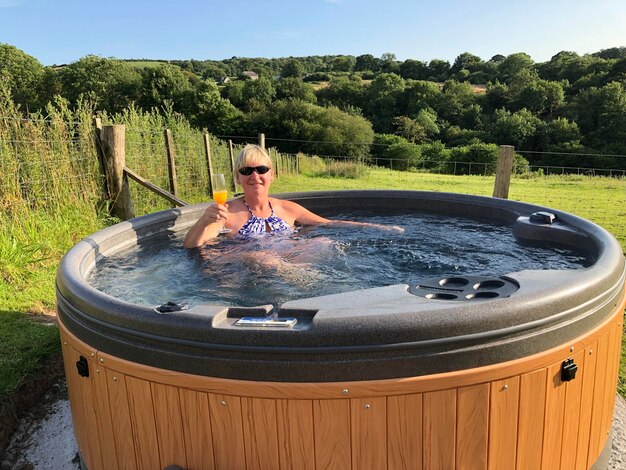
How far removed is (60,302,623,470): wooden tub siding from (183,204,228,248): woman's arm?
1.21 m

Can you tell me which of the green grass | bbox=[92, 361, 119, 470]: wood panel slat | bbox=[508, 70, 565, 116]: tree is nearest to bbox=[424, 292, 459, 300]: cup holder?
bbox=[92, 361, 119, 470]: wood panel slat

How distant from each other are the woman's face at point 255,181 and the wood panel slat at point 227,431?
6.34 feet

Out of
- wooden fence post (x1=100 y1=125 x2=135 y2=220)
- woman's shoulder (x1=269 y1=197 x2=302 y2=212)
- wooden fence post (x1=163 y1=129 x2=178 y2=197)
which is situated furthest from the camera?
wooden fence post (x1=163 y1=129 x2=178 y2=197)

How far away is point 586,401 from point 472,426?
1.70ft

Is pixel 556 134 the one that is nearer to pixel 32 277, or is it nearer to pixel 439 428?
pixel 32 277

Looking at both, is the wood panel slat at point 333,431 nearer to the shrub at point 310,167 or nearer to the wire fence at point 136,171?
the wire fence at point 136,171

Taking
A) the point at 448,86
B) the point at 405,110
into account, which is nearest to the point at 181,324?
the point at 405,110

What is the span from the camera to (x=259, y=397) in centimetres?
126

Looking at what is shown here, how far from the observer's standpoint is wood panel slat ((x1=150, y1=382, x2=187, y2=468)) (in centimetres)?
134

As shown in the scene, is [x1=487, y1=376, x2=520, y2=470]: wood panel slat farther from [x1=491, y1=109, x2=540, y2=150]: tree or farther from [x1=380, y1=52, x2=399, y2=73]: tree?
[x1=380, y1=52, x2=399, y2=73]: tree

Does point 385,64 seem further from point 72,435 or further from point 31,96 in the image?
point 72,435

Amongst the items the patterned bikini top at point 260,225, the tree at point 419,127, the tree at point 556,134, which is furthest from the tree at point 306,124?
the patterned bikini top at point 260,225

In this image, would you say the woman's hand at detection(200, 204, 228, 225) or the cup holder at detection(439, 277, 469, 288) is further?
the woman's hand at detection(200, 204, 228, 225)

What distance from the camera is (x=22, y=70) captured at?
32969 mm
